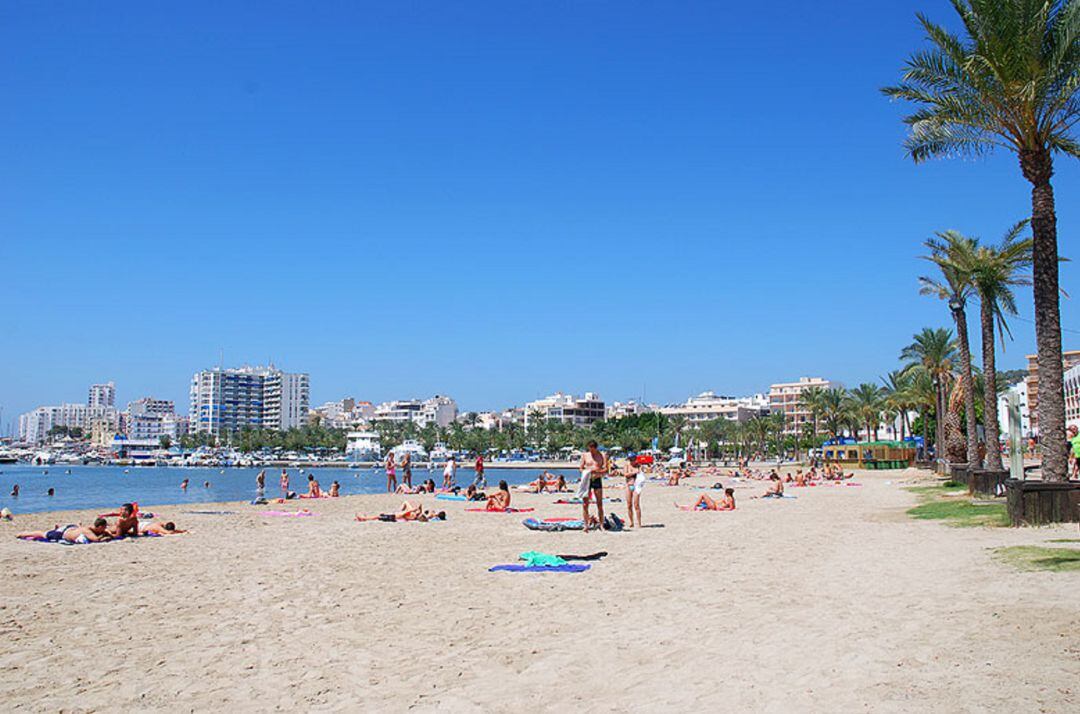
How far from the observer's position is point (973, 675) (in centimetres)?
600

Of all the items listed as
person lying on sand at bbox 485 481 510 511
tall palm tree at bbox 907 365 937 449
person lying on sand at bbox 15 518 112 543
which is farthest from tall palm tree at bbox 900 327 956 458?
person lying on sand at bbox 15 518 112 543

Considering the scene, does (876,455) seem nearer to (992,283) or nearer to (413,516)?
(992,283)

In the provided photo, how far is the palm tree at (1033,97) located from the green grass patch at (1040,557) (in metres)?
5.28

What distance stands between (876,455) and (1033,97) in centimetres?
6232

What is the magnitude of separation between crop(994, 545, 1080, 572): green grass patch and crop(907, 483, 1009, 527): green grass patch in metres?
4.23

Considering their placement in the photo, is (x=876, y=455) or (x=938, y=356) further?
(x=876, y=455)

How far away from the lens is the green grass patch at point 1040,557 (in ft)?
33.3

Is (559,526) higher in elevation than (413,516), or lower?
higher

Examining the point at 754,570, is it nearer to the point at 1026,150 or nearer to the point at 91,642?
the point at 91,642

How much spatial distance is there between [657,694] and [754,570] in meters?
6.46

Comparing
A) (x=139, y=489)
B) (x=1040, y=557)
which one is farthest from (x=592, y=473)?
(x=139, y=489)

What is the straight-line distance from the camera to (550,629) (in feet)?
27.9

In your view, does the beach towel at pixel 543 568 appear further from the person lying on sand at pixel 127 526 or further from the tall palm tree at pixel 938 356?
the tall palm tree at pixel 938 356

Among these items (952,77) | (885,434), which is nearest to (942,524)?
(952,77)
